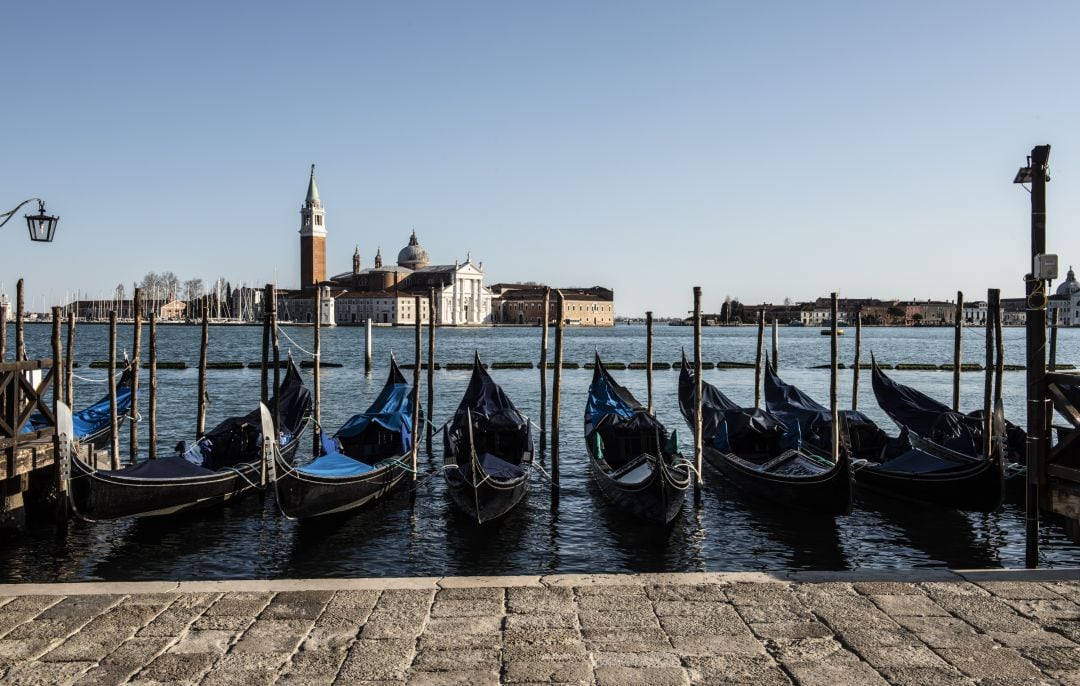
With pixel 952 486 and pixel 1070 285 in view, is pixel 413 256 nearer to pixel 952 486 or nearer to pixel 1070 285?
pixel 1070 285

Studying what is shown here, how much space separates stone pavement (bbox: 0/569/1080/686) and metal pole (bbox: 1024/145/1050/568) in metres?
0.90

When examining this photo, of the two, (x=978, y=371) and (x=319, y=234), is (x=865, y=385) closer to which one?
(x=978, y=371)

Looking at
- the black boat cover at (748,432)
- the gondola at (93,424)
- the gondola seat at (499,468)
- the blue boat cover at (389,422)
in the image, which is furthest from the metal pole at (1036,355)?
the gondola at (93,424)

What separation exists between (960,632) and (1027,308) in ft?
8.39

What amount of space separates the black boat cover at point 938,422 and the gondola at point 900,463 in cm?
37

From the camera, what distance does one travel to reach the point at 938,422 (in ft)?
37.7

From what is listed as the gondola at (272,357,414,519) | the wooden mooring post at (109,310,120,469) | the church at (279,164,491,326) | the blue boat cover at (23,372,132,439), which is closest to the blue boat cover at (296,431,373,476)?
the gondola at (272,357,414,519)

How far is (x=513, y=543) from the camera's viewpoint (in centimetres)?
807

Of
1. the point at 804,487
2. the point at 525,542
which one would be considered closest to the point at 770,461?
the point at 804,487

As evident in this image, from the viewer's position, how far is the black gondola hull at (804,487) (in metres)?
8.45

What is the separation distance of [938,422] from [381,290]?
332 ft

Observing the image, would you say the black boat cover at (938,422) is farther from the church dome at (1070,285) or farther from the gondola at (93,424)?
the church dome at (1070,285)

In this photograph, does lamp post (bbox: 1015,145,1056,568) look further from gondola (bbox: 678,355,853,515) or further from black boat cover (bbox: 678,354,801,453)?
black boat cover (bbox: 678,354,801,453)

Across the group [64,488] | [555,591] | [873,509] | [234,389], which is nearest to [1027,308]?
[555,591]
